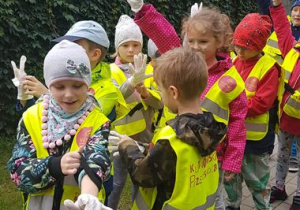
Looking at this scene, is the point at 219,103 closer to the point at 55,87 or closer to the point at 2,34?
the point at 55,87

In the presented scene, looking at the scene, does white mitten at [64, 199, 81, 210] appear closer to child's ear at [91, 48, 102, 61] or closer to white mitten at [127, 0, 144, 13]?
child's ear at [91, 48, 102, 61]

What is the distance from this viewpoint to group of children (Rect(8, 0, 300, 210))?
1794mm

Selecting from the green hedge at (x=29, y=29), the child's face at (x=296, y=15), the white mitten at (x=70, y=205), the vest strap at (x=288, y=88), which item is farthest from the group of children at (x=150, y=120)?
the green hedge at (x=29, y=29)

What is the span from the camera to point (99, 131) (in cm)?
186

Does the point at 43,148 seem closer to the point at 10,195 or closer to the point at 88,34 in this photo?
the point at 88,34

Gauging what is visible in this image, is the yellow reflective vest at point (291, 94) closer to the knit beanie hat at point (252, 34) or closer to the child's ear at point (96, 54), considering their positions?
the knit beanie hat at point (252, 34)

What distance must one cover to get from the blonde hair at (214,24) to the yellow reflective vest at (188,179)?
0.90 m

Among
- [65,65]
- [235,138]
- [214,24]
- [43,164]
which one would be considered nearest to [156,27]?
[214,24]

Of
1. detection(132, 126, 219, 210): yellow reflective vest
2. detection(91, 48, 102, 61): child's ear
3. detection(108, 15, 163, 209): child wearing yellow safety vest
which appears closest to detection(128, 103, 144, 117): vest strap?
detection(108, 15, 163, 209): child wearing yellow safety vest

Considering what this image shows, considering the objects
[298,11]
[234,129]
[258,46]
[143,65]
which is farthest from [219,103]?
[298,11]

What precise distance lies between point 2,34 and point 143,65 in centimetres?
268

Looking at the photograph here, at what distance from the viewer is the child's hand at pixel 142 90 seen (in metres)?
2.94

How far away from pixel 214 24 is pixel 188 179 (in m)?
1.16

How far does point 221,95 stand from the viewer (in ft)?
8.51
